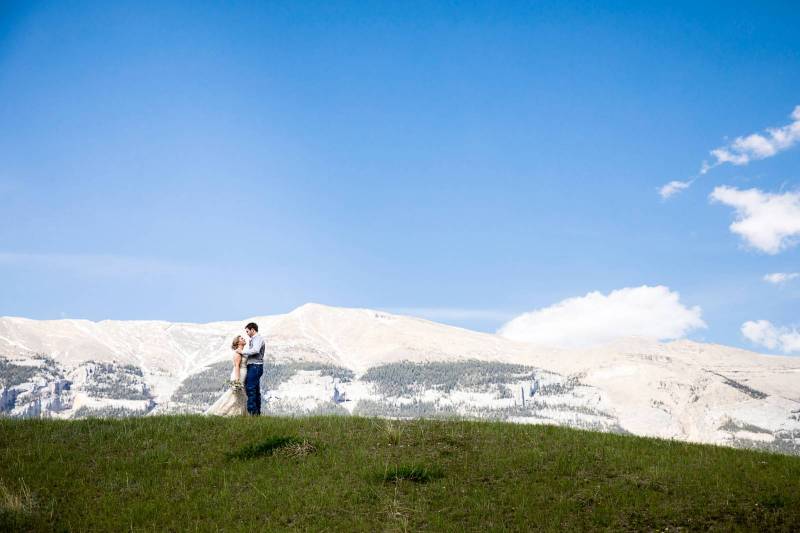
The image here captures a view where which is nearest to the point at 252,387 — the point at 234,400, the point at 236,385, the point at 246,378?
the point at 246,378

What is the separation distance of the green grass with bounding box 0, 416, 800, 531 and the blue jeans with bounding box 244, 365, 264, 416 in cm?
358

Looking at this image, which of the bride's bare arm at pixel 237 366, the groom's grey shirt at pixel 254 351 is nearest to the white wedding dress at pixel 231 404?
the bride's bare arm at pixel 237 366

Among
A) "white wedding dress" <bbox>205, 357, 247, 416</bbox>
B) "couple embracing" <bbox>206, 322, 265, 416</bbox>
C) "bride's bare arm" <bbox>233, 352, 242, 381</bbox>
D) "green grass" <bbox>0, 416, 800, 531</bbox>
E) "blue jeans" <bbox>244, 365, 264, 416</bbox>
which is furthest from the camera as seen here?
"bride's bare arm" <bbox>233, 352, 242, 381</bbox>

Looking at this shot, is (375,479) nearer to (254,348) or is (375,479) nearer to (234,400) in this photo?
(234,400)

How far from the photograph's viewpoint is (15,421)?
20.3 meters

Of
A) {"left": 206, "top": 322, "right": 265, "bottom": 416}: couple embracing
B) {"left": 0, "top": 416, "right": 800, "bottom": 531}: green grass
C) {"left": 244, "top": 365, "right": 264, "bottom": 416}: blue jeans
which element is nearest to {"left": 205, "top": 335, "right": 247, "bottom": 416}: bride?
{"left": 206, "top": 322, "right": 265, "bottom": 416}: couple embracing

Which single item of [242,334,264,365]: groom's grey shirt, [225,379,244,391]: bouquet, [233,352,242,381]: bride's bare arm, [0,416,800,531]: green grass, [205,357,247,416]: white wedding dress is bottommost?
[0,416,800,531]: green grass

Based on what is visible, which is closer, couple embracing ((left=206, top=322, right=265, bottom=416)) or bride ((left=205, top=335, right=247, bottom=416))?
bride ((left=205, top=335, right=247, bottom=416))

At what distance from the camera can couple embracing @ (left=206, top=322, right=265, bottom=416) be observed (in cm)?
2208

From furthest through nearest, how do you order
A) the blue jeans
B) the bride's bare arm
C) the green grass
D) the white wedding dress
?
the bride's bare arm < the blue jeans < the white wedding dress < the green grass

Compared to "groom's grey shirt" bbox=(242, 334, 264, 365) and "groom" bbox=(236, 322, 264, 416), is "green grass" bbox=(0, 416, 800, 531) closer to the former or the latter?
"groom" bbox=(236, 322, 264, 416)

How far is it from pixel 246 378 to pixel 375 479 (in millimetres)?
9415

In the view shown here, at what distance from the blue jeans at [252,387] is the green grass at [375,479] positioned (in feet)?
11.8

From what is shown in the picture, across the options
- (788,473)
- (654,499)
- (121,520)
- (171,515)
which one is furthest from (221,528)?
(788,473)
